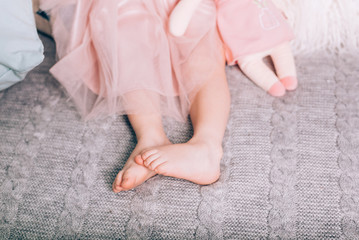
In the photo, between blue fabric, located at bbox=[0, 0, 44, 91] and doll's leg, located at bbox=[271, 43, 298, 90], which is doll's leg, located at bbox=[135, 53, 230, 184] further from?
blue fabric, located at bbox=[0, 0, 44, 91]

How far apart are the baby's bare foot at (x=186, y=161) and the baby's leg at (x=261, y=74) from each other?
0.25m

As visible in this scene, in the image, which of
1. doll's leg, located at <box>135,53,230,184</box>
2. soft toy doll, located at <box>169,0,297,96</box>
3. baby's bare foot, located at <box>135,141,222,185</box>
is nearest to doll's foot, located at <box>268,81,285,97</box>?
soft toy doll, located at <box>169,0,297,96</box>

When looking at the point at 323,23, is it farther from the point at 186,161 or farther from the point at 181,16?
the point at 186,161

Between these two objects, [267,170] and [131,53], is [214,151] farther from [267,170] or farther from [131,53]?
[131,53]

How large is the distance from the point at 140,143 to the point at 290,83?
1.30ft

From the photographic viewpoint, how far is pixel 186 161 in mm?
656

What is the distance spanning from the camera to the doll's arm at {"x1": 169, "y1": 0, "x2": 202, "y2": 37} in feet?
2.34

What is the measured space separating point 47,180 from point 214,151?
13.9 inches

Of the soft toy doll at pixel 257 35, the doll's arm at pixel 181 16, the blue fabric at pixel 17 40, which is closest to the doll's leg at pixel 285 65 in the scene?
the soft toy doll at pixel 257 35

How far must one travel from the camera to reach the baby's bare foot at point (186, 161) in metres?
0.64

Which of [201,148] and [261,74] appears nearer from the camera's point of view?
[201,148]

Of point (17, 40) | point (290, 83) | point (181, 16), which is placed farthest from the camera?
point (290, 83)

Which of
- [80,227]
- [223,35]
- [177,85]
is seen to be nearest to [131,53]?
[177,85]

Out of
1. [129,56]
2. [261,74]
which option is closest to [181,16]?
[129,56]
